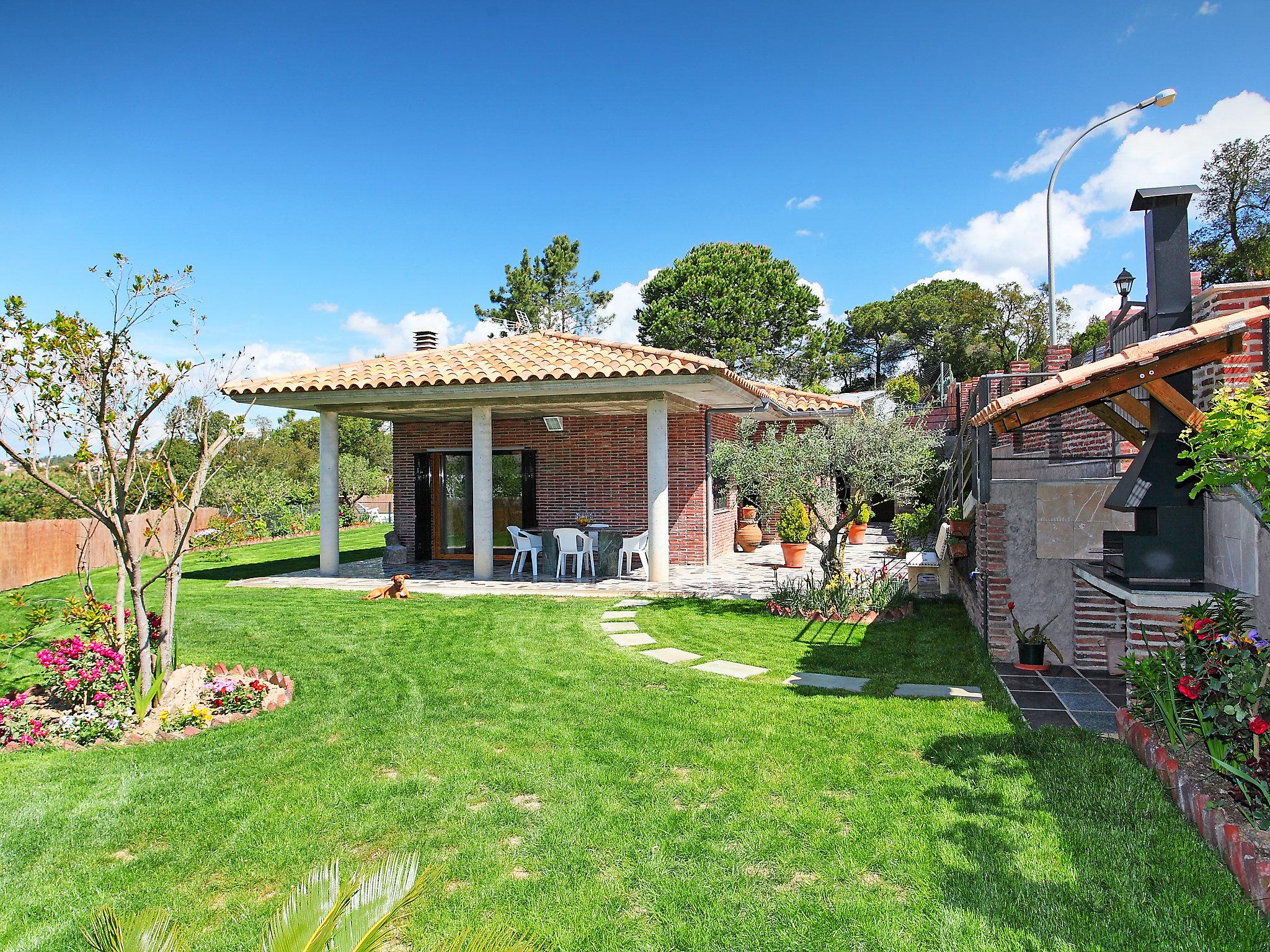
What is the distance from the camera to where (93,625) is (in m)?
5.48

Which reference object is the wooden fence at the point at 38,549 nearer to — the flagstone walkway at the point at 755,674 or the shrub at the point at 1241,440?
the flagstone walkway at the point at 755,674

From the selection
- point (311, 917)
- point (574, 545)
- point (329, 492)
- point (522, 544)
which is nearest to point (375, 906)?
point (311, 917)

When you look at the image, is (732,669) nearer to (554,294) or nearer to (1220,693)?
(1220,693)

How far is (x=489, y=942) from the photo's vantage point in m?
2.02

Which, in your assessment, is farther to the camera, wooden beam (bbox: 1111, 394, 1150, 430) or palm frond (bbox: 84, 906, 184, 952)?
wooden beam (bbox: 1111, 394, 1150, 430)

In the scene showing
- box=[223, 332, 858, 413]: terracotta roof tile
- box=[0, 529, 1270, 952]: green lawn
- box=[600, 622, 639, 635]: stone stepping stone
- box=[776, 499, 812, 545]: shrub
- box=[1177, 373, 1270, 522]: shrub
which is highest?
box=[223, 332, 858, 413]: terracotta roof tile

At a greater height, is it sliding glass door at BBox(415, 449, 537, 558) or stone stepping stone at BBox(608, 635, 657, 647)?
sliding glass door at BBox(415, 449, 537, 558)

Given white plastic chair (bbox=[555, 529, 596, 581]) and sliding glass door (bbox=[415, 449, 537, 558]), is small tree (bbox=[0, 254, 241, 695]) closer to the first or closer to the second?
white plastic chair (bbox=[555, 529, 596, 581])

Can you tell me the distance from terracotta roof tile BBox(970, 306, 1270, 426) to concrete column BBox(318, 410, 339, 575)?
10495 millimetres

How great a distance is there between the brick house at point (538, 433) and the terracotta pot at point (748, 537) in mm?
546

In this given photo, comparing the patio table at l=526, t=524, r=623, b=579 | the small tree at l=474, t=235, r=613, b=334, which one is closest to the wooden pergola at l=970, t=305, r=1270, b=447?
the patio table at l=526, t=524, r=623, b=579

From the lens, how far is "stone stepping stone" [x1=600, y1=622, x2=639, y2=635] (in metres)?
7.92

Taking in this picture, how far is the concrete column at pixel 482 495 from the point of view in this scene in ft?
38.0

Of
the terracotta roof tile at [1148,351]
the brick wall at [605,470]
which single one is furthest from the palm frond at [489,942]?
the brick wall at [605,470]
